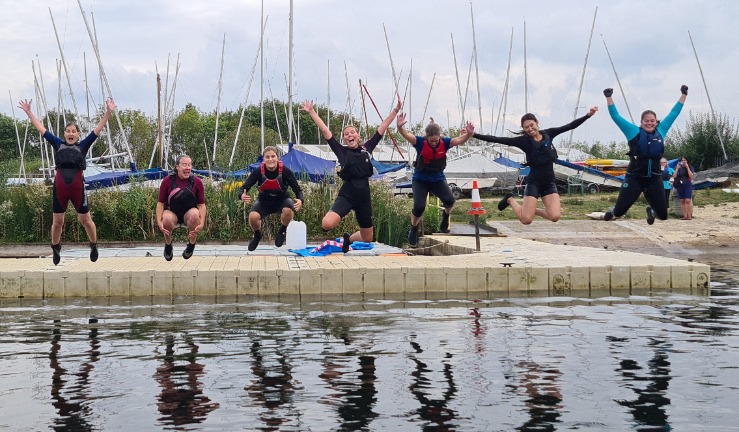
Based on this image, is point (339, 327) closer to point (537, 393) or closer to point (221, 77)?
point (537, 393)

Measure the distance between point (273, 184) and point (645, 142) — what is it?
6.07 meters

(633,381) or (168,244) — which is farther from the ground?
(168,244)

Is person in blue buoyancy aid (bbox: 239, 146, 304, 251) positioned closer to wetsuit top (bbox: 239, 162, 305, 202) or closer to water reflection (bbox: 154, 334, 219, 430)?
wetsuit top (bbox: 239, 162, 305, 202)

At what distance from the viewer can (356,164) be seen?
1628 cm

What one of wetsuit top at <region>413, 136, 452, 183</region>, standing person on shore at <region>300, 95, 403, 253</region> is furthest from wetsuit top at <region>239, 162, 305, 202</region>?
wetsuit top at <region>413, 136, 452, 183</region>

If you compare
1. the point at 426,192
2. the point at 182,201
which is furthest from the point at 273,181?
the point at 426,192

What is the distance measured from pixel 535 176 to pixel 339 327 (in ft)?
14.3

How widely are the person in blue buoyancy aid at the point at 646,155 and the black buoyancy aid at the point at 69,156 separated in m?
8.00

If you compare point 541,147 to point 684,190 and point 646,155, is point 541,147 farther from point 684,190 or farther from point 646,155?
point 684,190

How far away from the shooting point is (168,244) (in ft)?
52.4

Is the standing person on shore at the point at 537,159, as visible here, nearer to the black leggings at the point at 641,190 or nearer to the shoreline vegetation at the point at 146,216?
the black leggings at the point at 641,190

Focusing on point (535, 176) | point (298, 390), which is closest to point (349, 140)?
point (535, 176)

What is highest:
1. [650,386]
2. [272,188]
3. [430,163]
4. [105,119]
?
[105,119]

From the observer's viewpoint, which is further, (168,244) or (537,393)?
(168,244)
